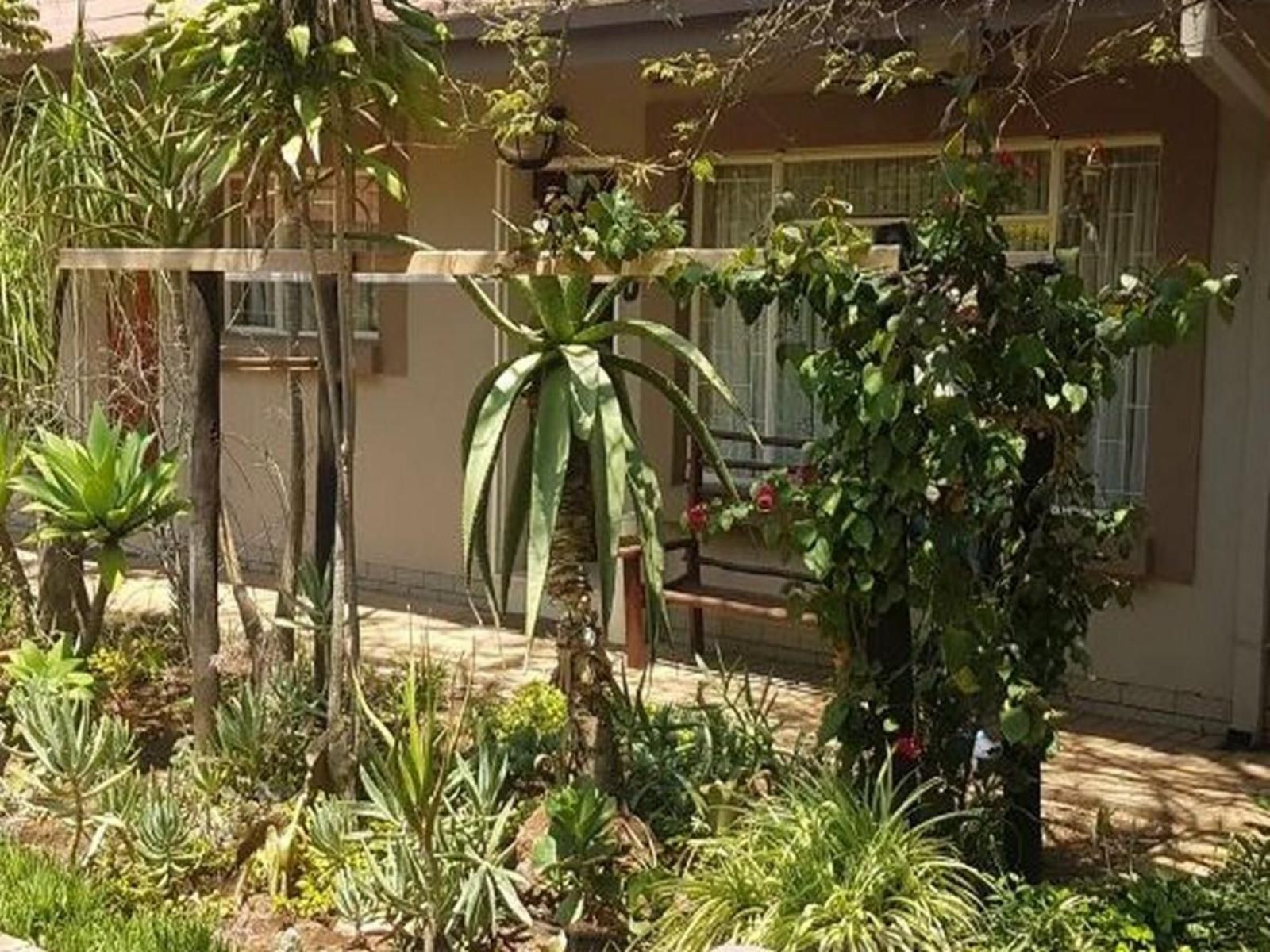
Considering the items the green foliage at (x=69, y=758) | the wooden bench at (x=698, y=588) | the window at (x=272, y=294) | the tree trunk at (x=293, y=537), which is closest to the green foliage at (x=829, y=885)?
the green foliage at (x=69, y=758)

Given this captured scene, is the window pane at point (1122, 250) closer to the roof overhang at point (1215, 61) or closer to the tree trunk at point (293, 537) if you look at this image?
the roof overhang at point (1215, 61)

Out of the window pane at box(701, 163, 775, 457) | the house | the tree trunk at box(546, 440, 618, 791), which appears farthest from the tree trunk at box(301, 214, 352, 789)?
the window pane at box(701, 163, 775, 457)

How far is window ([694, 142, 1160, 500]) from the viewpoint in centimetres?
840

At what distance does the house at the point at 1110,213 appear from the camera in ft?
25.6

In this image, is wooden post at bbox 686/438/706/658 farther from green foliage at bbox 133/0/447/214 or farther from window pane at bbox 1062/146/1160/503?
green foliage at bbox 133/0/447/214

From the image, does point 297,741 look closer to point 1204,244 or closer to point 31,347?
point 31,347

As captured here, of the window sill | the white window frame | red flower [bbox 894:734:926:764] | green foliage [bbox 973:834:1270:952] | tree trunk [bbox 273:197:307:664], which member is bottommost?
green foliage [bbox 973:834:1270:952]

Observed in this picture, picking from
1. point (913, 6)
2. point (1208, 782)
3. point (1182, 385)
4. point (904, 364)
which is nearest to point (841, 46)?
point (913, 6)

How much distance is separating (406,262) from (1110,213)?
13.9 ft

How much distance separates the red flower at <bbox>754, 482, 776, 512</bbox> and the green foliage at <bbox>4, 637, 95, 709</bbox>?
8.85 feet

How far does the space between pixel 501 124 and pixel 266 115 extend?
1.41 meters

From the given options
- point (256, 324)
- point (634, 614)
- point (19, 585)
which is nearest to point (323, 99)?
point (19, 585)

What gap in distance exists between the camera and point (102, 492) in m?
6.43

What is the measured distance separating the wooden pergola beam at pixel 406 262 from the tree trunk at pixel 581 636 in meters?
0.59
